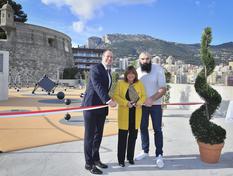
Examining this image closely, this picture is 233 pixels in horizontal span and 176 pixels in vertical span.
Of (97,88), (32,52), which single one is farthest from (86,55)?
(97,88)

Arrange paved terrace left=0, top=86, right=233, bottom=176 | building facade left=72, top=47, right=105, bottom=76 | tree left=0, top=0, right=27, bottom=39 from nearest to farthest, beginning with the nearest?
paved terrace left=0, top=86, right=233, bottom=176 < tree left=0, top=0, right=27, bottom=39 < building facade left=72, top=47, right=105, bottom=76

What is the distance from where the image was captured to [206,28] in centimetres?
501

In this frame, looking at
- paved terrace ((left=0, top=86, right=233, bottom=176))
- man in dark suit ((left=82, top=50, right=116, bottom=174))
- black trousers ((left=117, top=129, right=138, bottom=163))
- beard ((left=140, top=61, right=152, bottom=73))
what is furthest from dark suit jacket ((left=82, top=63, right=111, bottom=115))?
paved terrace ((left=0, top=86, right=233, bottom=176))

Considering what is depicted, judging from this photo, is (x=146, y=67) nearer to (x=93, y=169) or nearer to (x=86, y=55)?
(x=93, y=169)

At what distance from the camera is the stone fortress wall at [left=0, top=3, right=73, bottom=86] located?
41875 millimetres

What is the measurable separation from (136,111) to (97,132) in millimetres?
694

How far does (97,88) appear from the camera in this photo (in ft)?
13.7

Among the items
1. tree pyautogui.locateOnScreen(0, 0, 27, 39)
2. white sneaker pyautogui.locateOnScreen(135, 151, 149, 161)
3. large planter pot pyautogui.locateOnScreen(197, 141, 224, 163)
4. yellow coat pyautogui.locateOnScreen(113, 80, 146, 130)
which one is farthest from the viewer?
tree pyautogui.locateOnScreen(0, 0, 27, 39)

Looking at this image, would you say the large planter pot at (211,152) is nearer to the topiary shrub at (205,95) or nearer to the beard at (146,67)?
the topiary shrub at (205,95)

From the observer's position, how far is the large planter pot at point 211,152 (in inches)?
186

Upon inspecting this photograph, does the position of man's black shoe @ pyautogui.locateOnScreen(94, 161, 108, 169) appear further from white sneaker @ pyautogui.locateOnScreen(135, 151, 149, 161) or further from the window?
the window

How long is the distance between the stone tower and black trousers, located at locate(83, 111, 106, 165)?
3999 centimetres

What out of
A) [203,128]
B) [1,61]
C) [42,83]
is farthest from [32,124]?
[42,83]

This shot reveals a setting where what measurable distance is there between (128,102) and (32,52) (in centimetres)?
4284
